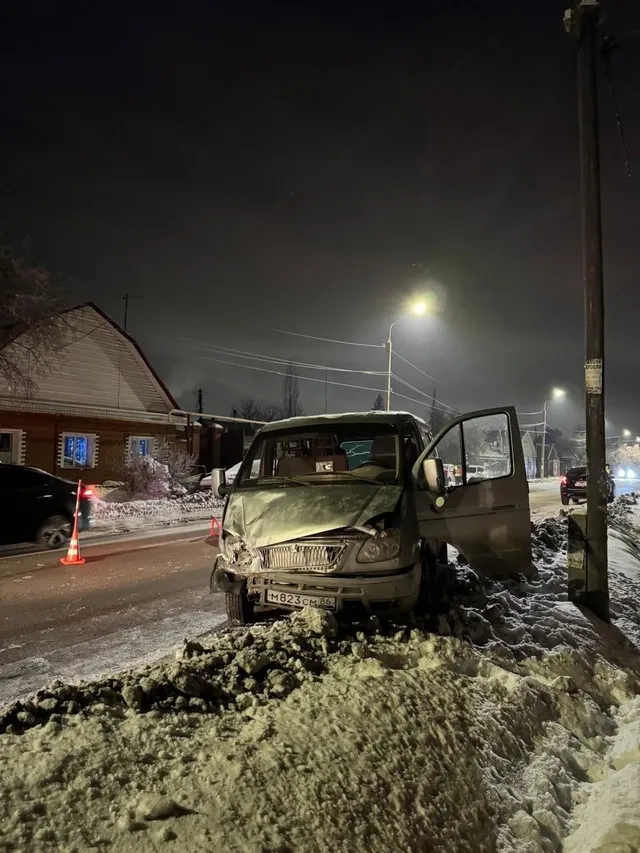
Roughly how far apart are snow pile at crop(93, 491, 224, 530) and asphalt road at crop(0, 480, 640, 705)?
5.84 metres

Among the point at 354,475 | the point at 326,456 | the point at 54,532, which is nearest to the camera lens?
the point at 354,475

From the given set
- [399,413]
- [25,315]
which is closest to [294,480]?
[399,413]

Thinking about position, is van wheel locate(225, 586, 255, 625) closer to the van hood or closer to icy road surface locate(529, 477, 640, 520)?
the van hood

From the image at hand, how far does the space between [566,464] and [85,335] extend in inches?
3403

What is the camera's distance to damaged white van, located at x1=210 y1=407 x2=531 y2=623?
4914 millimetres

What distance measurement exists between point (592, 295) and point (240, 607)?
203 inches

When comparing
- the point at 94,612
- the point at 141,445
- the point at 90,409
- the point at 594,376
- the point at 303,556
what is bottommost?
the point at 94,612

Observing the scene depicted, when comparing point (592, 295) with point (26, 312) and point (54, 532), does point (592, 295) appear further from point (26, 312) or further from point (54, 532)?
point (26, 312)

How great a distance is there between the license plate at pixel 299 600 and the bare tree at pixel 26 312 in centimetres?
1705

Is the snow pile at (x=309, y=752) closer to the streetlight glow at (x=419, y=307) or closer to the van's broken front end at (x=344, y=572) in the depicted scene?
the van's broken front end at (x=344, y=572)

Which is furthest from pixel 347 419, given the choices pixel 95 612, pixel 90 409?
pixel 90 409

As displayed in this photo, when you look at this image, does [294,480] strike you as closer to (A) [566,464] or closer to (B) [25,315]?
(B) [25,315]

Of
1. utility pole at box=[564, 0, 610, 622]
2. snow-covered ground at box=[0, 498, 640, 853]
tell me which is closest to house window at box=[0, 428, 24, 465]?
snow-covered ground at box=[0, 498, 640, 853]

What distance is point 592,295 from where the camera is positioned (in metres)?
6.64
